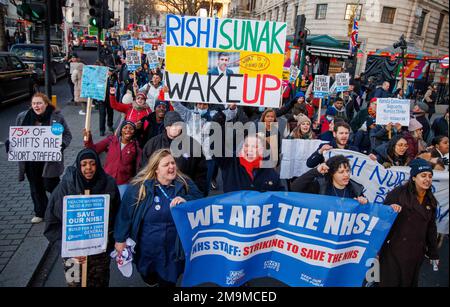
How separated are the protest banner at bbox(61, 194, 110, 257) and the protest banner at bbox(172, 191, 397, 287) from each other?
839mm

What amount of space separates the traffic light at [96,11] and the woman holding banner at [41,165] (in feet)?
A: 21.7

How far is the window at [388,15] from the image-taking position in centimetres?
3020

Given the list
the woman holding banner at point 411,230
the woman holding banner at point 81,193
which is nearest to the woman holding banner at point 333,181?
the woman holding banner at point 411,230

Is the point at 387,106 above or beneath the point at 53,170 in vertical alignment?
above

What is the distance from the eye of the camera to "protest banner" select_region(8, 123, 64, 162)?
4570 mm

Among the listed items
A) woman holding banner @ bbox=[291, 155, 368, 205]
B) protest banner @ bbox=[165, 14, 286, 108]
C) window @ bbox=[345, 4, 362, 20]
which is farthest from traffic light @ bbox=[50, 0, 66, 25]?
window @ bbox=[345, 4, 362, 20]

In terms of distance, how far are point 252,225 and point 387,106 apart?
4.34m

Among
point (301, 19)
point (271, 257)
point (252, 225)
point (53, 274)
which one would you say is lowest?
point (53, 274)

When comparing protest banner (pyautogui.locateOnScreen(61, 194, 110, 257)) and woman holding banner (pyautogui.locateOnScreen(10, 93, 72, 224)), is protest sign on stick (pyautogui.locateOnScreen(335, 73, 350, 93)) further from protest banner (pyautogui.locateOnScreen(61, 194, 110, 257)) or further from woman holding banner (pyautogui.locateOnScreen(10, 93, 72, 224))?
protest banner (pyautogui.locateOnScreen(61, 194, 110, 257))

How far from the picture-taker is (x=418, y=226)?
339 cm

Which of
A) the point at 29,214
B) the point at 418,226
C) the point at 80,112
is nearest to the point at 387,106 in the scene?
the point at 418,226

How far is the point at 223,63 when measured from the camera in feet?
14.2

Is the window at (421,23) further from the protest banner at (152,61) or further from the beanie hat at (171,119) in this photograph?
the beanie hat at (171,119)
